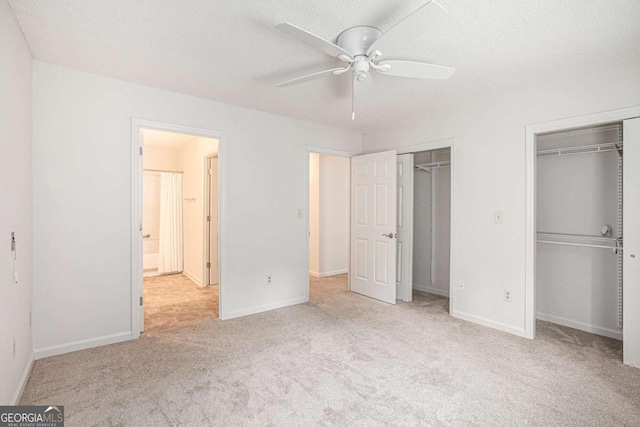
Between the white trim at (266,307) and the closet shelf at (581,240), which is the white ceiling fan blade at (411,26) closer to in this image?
the closet shelf at (581,240)

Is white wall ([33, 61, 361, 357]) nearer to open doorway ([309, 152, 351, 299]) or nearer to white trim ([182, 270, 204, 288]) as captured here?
white trim ([182, 270, 204, 288])

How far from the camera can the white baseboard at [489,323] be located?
3201 millimetres

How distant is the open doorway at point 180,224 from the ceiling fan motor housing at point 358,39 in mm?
3085

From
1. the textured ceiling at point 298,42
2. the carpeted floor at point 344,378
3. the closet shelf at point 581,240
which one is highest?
the textured ceiling at point 298,42

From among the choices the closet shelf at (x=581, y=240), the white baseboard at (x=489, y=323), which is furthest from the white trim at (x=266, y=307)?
the closet shelf at (x=581, y=240)

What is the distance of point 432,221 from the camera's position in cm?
476

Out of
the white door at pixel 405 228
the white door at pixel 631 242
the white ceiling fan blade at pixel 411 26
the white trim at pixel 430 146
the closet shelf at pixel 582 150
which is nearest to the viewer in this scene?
the white ceiling fan blade at pixel 411 26

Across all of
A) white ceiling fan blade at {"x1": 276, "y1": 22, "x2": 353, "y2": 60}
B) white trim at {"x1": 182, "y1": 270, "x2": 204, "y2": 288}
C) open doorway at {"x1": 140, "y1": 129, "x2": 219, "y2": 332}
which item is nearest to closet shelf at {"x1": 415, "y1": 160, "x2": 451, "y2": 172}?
white ceiling fan blade at {"x1": 276, "y1": 22, "x2": 353, "y2": 60}

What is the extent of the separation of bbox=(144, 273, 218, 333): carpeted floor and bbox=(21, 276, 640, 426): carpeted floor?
325 mm

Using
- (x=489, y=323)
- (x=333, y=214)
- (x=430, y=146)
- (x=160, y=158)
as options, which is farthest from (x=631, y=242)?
(x=160, y=158)

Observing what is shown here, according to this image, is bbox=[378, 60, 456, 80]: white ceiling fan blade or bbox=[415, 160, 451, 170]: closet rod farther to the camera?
bbox=[415, 160, 451, 170]: closet rod

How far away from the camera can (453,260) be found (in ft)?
12.4

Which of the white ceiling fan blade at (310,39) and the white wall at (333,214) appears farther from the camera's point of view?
the white wall at (333,214)

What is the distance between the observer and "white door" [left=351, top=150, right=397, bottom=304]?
13.9ft
